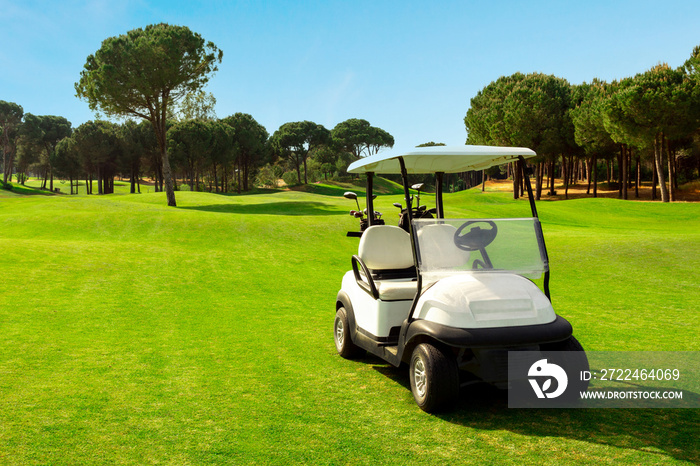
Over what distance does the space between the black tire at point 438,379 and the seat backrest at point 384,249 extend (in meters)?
A: 1.69

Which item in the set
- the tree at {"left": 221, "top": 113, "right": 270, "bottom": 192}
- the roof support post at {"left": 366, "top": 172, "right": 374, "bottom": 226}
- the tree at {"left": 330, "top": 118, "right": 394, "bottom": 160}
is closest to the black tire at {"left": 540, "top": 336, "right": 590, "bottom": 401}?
the roof support post at {"left": 366, "top": 172, "right": 374, "bottom": 226}

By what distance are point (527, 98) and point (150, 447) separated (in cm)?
5094

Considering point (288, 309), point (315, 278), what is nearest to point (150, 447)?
point (288, 309)

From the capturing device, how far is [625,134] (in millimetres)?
38500

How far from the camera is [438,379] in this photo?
438 centimetres

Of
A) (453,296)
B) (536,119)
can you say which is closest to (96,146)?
(536,119)

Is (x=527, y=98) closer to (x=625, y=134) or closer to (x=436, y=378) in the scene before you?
(x=625, y=134)

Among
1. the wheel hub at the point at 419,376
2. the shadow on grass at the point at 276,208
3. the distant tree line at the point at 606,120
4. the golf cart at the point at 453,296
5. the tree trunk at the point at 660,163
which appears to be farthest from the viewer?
the tree trunk at the point at 660,163

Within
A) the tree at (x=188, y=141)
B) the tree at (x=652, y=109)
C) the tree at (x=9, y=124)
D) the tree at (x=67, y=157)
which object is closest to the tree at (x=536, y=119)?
the tree at (x=652, y=109)

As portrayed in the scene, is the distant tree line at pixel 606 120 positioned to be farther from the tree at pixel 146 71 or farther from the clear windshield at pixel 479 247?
the clear windshield at pixel 479 247

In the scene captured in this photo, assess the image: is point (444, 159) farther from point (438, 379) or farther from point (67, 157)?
point (67, 157)

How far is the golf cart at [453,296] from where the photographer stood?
434 centimetres

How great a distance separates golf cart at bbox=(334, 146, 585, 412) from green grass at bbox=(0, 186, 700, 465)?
435 mm

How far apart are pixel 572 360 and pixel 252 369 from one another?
361cm
